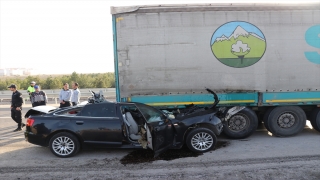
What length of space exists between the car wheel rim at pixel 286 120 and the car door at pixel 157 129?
3335 millimetres

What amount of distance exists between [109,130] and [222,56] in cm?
360

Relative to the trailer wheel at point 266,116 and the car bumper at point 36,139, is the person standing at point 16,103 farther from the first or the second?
the trailer wheel at point 266,116

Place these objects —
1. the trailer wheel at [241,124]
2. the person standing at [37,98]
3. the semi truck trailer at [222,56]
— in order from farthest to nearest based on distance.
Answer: the person standing at [37,98] → the trailer wheel at [241,124] → the semi truck trailer at [222,56]

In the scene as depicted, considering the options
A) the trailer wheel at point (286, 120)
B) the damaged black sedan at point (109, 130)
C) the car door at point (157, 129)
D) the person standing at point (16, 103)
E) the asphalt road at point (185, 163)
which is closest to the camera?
the asphalt road at point (185, 163)

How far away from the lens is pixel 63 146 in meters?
6.12

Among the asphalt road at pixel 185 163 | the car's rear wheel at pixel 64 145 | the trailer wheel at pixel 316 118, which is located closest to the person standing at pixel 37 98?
the asphalt road at pixel 185 163

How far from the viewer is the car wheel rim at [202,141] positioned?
20.8 ft

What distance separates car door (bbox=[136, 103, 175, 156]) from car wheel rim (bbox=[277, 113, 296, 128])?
333 centimetres

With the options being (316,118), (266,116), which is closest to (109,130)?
(266,116)

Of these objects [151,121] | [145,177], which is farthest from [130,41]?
[145,177]

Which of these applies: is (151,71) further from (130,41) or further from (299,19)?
(299,19)

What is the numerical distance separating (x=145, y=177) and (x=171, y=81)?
3.14 meters

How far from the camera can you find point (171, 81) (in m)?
7.44

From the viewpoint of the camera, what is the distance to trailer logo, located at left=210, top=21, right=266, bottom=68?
293 inches
